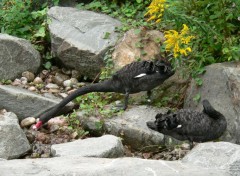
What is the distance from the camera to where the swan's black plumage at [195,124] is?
20.8 ft

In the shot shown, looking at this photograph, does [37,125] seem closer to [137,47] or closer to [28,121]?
[28,121]

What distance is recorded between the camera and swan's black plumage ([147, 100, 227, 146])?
634 cm

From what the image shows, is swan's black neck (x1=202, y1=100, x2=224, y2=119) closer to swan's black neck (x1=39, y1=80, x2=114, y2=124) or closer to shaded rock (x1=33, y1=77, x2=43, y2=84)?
Answer: swan's black neck (x1=39, y1=80, x2=114, y2=124)

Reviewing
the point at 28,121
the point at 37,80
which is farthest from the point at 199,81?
the point at 37,80

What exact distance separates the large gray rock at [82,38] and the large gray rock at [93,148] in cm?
210

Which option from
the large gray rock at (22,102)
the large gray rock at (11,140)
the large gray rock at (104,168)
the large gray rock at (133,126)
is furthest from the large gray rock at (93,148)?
the large gray rock at (22,102)

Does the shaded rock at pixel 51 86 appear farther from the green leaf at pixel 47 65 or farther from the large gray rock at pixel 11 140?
the large gray rock at pixel 11 140

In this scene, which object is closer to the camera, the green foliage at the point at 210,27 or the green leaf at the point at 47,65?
the green foliage at the point at 210,27

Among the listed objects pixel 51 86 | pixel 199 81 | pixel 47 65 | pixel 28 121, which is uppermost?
pixel 199 81

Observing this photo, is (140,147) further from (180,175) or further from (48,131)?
(180,175)

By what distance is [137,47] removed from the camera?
26.1ft

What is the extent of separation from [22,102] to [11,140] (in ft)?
3.34

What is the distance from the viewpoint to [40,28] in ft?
29.1

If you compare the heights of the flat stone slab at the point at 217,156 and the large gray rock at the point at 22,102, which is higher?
the flat stone slab at the point at 217,156
